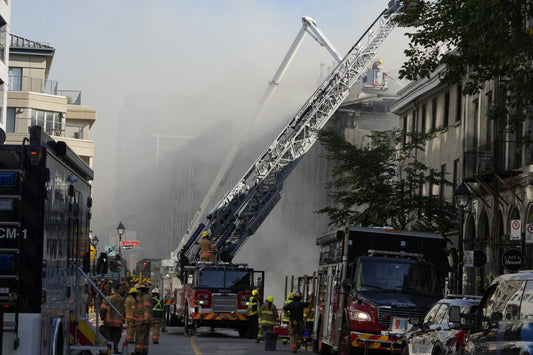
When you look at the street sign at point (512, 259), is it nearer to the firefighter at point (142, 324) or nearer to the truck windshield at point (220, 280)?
the firefighter at point (142, 324)

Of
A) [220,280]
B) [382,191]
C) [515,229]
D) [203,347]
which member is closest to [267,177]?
[382,191]

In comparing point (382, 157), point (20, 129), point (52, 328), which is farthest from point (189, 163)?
point (52, 328)

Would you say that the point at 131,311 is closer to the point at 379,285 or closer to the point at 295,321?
the point at 379,285

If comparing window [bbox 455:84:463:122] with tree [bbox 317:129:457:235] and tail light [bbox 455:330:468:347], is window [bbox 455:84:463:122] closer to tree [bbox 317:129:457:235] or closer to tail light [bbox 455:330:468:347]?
tree [bbox 317:129:457:235]

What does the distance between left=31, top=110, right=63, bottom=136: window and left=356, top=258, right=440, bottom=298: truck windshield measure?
1811 inches

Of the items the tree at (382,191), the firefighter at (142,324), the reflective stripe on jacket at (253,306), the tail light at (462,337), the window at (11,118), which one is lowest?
the reflective stripe on jacket at (253,306)

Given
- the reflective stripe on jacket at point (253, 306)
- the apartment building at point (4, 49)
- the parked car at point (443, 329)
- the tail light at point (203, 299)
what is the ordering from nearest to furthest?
the parked car at point (443, 329) < the reflective stripe on jacket at point (253, 306) < the tail light at point (203, 299) < the apartment building at point (4, 49)

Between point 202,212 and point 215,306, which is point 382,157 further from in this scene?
point 202,212

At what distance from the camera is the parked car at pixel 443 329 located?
1440 centimetres

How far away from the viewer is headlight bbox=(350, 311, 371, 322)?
21789 millimetres

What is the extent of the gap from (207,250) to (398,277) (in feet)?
57.5

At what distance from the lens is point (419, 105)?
52438 millimetres

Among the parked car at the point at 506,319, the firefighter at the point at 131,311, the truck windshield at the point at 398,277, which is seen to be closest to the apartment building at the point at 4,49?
the firefighter at the point at 131,311

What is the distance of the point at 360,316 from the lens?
21.9 metres
